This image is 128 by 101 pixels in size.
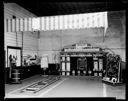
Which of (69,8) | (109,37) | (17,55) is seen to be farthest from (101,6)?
(17,55)

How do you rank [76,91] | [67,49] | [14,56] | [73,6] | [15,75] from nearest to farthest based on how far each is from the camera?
[76,91] < [15,75] < [14,56] < [73,6] < [67,49]

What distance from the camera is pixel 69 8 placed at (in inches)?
473

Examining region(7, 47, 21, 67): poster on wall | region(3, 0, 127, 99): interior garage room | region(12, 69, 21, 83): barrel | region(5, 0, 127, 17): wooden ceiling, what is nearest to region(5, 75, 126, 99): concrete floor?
region(12, 69, 21, 83): barrel

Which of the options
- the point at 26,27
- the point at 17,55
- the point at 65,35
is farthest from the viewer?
the point at 65,35

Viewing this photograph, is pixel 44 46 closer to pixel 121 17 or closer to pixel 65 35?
pixel 65 35

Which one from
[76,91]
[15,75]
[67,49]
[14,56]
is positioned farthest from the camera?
[67,49]

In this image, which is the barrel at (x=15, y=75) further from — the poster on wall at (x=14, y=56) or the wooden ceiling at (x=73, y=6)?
the wooden ceiling at (x=73, y=6)

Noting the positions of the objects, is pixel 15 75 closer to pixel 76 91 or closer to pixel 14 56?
pixel 14 56

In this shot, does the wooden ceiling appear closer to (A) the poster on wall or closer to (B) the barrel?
(A) the poster on wall

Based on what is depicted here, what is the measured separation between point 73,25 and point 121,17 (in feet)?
24.6

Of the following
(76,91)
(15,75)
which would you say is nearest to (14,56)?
(15,75)

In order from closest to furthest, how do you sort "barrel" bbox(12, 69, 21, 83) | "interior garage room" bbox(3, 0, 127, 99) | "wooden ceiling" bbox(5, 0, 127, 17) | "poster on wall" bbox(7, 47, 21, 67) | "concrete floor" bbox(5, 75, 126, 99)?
1. "concrete floor" bbox(5, 75, 126, 99)
2. "barrel" bbox(12, 69, 21, 83)
3. "poster on wall" bbox(7, 47, 21, 67)
4. "interior garage room" bbox(3, 0, 127, 99)
5. "wooden ceiling" bbox(5, 0, 127, 17)

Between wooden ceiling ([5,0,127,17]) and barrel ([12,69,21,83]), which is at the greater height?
wooden ceiling ([5,0,127,17])

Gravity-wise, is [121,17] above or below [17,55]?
above
